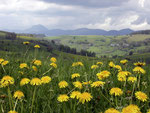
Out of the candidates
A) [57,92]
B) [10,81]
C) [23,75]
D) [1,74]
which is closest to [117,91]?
[57,92]

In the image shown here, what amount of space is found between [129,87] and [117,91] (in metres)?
1.79

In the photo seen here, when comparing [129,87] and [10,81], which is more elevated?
[10,81]

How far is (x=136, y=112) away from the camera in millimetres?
2266

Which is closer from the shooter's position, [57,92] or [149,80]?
[57,92]

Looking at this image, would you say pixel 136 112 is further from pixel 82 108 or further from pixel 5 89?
pixel 5 89

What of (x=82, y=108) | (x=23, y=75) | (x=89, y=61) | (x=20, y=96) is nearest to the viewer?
(x=20, y=96)

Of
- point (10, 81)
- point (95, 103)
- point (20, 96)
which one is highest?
point (10, 81)

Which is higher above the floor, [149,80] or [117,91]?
[117,91]

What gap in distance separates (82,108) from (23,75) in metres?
2.68

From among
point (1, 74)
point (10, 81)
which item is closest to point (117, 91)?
point (10, 81)

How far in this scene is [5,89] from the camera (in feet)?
13.5

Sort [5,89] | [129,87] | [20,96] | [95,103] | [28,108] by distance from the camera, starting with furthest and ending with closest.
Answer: [129,87] → [5,89] → [95,103] → [28,108] → [20,96]

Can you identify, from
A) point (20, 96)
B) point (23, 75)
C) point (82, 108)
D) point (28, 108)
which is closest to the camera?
point (20, 96)

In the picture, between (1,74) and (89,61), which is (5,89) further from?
(89,61)
